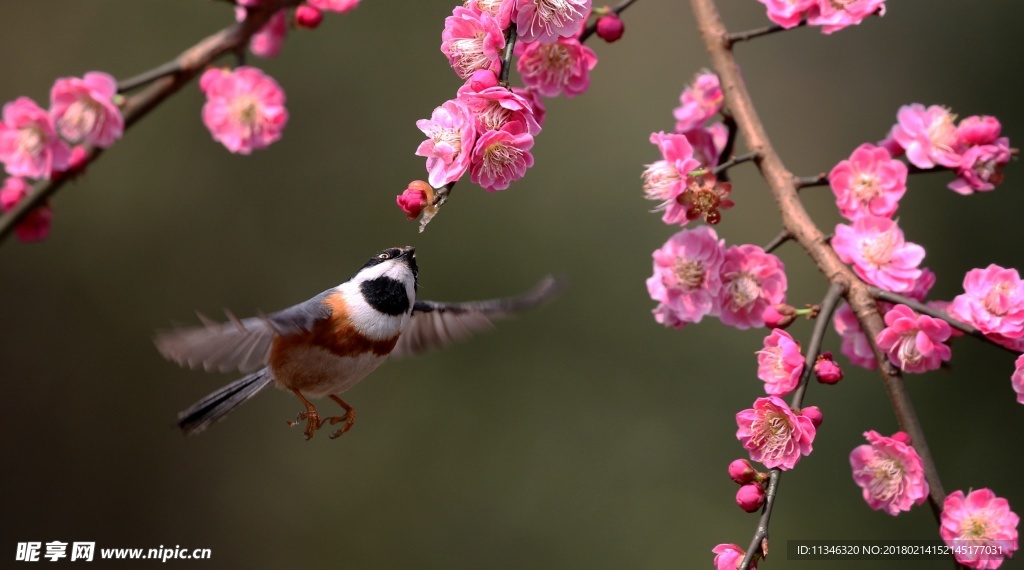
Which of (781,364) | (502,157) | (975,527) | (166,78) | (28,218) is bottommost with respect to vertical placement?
(975,527)

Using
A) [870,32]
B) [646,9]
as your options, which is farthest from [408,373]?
[870,32]

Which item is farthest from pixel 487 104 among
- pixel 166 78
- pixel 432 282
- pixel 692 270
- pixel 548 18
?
pixel 432 282

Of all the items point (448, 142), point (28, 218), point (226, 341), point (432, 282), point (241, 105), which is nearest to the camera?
point (448, 142)

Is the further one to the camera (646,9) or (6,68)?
(646,9)

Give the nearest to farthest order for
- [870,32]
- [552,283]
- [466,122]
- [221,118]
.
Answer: [466,122] → [552,283] → [221,118] → [870,32]

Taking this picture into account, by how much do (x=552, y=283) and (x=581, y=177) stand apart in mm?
2402

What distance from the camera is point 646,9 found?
→ 400cm

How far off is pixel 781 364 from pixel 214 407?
100 centimetres

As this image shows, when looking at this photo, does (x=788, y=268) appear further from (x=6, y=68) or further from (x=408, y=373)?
(x=6, y=68)

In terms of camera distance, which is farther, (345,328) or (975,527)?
(345,328)

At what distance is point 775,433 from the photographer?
1.14m

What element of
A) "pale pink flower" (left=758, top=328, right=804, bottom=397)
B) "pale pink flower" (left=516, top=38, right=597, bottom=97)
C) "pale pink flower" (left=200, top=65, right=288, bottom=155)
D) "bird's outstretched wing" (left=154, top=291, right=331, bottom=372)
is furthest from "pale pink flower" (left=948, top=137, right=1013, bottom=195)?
"pale pink flower" (left=200, top=65, right=288, bottom=155)

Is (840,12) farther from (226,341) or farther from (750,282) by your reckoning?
(226,341)

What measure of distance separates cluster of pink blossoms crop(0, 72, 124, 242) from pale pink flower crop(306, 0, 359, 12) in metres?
0.41
